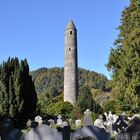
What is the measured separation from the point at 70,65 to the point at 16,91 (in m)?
34.0

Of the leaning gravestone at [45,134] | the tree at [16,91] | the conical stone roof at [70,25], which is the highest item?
the conical stone roof at [70,25]

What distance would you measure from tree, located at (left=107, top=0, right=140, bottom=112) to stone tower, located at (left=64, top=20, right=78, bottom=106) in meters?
33.5

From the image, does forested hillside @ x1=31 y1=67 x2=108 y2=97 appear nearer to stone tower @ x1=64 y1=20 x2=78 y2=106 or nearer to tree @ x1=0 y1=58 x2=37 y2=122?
stone tower @ x1=64 y1=20 x2=78 y2=106

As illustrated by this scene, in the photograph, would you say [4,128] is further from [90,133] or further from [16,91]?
[16,91]

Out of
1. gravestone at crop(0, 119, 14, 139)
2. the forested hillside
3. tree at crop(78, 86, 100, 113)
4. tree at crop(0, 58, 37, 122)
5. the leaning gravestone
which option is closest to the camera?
the leaning gravestone

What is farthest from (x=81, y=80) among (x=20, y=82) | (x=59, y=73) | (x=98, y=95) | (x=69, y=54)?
(x=20, y=82)

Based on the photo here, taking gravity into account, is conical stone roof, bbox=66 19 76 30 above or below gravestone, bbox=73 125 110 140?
above

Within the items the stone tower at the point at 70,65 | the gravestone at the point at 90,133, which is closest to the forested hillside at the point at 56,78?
the stone tower at the point at 70,65

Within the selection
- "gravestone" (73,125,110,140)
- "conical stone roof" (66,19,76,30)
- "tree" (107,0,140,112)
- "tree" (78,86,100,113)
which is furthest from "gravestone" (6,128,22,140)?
"conical stone roof" (66,19,76,30)

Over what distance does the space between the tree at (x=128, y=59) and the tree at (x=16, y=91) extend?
25.6 ft

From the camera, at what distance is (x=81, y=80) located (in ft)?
436

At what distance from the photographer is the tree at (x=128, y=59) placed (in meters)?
29.7

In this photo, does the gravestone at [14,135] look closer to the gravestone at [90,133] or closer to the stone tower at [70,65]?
the gravestone at [90,133]

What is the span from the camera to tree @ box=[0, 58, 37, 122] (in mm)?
34625
